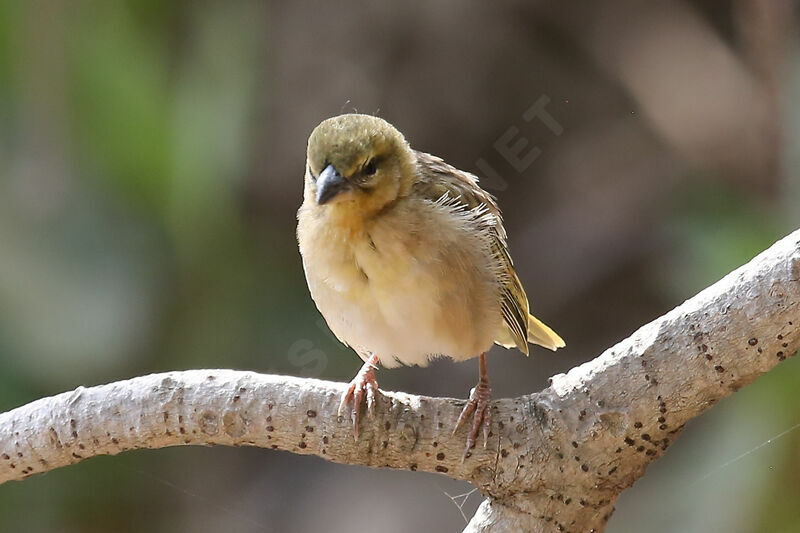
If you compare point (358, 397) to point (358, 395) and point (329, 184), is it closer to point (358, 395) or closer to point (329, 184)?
point (358, 395)

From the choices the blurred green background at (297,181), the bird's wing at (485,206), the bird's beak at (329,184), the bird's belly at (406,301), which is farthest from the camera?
the blurred green background at (297,181)

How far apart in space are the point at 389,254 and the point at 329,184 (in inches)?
8.0

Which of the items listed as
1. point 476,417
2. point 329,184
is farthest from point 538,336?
point 329,184

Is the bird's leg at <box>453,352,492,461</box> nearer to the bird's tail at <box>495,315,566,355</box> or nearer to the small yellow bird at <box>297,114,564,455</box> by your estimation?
the small yellow bird at <box>297,114,564,455</box>

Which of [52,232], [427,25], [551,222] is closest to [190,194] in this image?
[52,232]

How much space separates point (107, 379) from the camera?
3.94 meters

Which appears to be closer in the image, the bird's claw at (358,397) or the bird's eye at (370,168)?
the bird's claw at (358,397)

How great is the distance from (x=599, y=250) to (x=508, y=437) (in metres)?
2.59

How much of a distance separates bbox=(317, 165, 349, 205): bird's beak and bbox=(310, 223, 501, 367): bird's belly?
146mm

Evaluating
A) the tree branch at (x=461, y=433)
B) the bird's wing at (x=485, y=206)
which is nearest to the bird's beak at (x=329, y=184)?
the bird's wing at (x=485, y=206)

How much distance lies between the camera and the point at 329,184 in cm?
193

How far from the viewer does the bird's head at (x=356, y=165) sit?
1944 mm

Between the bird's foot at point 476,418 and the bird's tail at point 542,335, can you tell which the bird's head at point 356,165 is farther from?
the bird's tail at point 542,335

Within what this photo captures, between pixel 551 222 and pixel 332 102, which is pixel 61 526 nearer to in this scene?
pixel 332 102
